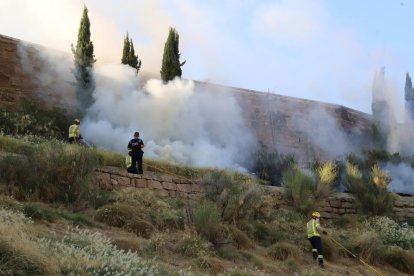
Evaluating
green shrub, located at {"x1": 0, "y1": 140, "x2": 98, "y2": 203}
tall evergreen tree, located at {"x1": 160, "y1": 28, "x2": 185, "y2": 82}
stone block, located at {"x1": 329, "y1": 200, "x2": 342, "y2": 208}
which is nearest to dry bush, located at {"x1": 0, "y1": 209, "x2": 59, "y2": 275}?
green shrub, located at {"x1": 0, "y1": 140, "x2": 98, "y2": 203}

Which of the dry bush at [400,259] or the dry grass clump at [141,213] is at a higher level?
the dry grass clump at [141,213]

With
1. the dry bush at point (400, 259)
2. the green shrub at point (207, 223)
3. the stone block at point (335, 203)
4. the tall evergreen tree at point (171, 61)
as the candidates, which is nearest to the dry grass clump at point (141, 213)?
the green shrub at point (207, 223)

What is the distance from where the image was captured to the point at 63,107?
747 inches

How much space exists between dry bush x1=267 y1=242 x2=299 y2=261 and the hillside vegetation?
2cm

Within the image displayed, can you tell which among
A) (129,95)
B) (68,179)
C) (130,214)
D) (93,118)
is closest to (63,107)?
(93,118)

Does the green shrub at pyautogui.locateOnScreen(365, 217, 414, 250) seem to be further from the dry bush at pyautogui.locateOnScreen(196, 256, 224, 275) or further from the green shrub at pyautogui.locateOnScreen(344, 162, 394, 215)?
the dry bush at pyautogui.locateOnScreen(196, 256, 224, 275)

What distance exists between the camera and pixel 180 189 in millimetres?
14086

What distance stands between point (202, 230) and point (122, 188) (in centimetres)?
304

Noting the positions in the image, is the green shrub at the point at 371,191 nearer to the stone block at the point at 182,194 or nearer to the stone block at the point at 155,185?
the stone block at the point at 182,194

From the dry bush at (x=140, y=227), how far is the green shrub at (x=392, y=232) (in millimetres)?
6110

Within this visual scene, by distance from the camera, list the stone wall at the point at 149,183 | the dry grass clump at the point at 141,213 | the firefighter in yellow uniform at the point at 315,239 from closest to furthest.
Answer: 1. the dry grass clump at the point at 141,213
2. the firefighter in yellow uniform at the point at 315,239
3. the stone wall at the point at 149,183

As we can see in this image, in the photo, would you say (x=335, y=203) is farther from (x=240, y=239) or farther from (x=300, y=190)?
(x=240, y=239)

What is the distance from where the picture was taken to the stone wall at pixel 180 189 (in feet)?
42.8

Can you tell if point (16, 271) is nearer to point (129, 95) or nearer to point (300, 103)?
point (129, 95)
